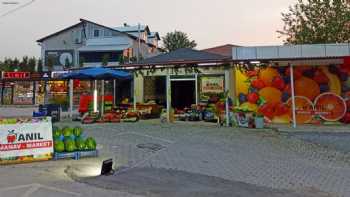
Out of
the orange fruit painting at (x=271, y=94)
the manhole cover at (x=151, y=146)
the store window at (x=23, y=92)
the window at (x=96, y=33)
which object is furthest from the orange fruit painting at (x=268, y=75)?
the window at (x=96, y=33)

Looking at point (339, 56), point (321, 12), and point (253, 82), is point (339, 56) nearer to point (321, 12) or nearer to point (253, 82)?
point (253, 82)

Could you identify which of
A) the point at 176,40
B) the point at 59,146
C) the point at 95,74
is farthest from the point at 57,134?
the point at 176,40

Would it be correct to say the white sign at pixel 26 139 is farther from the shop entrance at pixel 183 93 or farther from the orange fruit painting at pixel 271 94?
the shop entrance at pixel 183 93

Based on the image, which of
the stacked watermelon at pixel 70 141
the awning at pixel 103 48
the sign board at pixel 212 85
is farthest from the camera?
the awning at pixel 103 48

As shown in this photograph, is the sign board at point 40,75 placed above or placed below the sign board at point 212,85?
above

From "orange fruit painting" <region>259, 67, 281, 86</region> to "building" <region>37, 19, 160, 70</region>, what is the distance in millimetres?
29713

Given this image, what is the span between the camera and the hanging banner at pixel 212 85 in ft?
56.1

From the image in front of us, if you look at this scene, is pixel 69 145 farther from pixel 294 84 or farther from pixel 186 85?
pixel 186 85

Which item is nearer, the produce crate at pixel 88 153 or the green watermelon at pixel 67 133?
the produce crate at pixel 88 153

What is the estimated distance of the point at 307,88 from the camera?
1457cm

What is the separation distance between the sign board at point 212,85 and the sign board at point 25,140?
1042 centimetres

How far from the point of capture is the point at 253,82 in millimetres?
15117

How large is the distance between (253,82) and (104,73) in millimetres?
6544

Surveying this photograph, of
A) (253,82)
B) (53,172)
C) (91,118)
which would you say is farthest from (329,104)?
(53,172)
